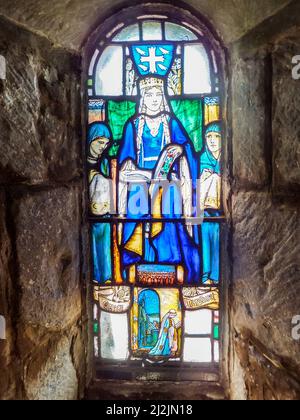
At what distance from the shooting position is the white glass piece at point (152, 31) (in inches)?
68.3

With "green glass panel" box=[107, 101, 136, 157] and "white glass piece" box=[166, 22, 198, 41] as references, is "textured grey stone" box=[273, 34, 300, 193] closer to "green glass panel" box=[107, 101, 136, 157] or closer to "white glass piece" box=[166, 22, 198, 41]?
"white glass piece" box=[166, 22, 198, 41]

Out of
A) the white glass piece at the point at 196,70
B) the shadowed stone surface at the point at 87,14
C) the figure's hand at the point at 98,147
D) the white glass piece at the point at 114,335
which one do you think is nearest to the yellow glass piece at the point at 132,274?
the white glass piece at the point at 114,335

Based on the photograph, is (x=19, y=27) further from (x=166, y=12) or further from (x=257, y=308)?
(x=257, y=308)

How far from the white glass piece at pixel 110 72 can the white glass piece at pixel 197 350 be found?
1283 mm

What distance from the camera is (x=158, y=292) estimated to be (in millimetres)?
1766

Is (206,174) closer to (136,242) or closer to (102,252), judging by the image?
(136,242)

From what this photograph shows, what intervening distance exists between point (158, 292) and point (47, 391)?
2.14 feet

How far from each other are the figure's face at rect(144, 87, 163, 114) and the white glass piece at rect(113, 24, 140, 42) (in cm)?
27

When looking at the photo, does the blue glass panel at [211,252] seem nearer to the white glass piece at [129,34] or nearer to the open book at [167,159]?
the open book at [167,159]

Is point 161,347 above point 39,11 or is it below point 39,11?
below

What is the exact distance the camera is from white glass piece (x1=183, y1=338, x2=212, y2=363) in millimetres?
1771

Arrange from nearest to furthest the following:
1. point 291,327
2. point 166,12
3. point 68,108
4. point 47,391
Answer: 1. point 291,327
2. point 47,391
3. point 68,108
4. point 166,12
